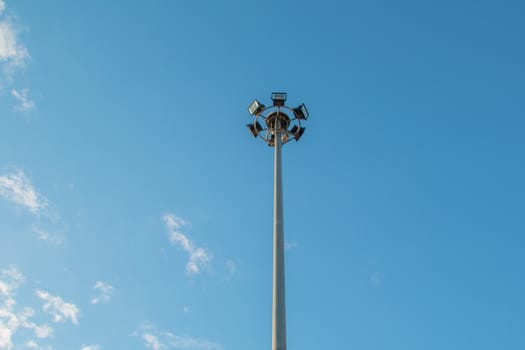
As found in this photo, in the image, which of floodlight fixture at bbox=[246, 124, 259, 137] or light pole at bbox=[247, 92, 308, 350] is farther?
floodlight fixture at bbox=[246, 124, 259, 137]

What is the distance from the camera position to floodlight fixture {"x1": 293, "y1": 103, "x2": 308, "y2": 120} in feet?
76.3

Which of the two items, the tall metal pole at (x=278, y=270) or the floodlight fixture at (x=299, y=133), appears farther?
the floodlight fixture at (x=299, y=133)

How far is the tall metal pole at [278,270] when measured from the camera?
51.8 feet


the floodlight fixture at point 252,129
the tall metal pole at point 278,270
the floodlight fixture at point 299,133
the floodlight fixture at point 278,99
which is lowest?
the tall metal pole at point 278,270

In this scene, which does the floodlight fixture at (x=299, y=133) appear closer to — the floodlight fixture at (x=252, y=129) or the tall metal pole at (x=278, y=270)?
the floodlight fixture at (x=252, y=129)

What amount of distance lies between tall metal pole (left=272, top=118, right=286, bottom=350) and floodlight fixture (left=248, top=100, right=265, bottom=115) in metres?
3.04

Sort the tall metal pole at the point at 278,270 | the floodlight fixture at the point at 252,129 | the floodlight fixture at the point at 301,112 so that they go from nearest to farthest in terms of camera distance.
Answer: the tall metal pole at the point at 278,270
the floodlight fixture at the point at 301,112
the floodlight fixture at the point at 252,129

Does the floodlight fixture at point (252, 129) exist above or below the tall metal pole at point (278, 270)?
above

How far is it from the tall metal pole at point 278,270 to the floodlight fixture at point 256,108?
3.04m

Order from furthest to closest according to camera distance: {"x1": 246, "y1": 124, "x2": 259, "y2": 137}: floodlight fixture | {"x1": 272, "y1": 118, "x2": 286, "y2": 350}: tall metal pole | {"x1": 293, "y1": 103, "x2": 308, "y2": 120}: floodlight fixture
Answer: {"x1": 246, "y1": 124, "x2": 259, "y2": 137}: floodlight fixture → {"x1": 293, "y1": 103, "x2": 308, "y2": 120}: floodlight fixture → {"x1": 272, "y1": 118, "x2": 286, "y2": 350}: tall metal pole

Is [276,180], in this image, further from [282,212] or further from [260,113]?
[260,113]

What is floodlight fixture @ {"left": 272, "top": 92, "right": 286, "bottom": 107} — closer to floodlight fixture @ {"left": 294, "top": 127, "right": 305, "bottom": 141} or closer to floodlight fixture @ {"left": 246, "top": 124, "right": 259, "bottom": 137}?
floodlight fixture @ {"left": 294, "top": 127, "right": 305, "bottom": 141}

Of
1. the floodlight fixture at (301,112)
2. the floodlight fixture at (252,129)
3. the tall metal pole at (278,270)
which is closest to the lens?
the tall metal pole at (278,270)

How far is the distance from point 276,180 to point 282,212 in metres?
Result: 1.65
